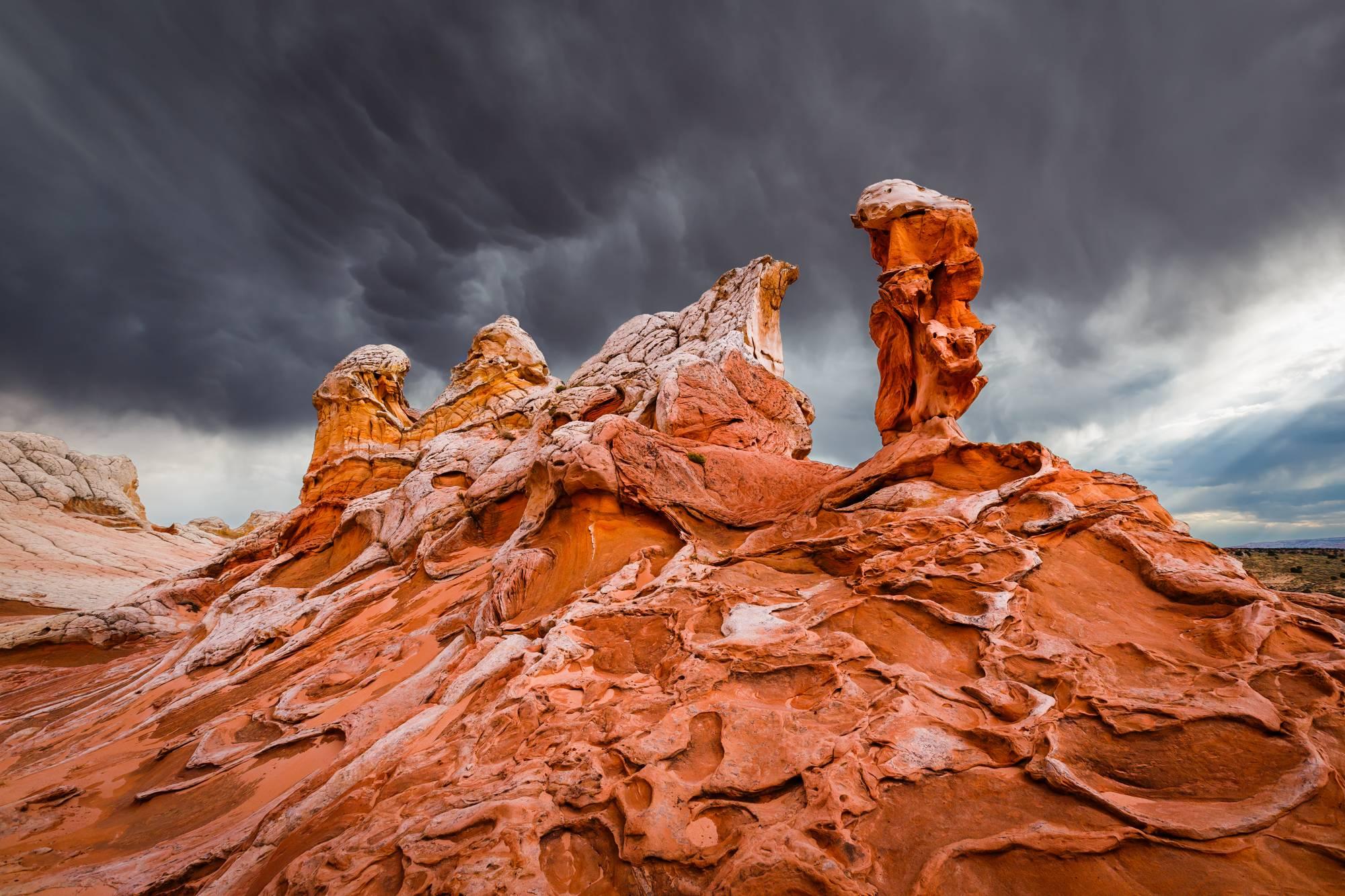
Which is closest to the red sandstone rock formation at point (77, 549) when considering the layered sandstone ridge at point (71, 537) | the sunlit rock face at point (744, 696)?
the layered sandstone ridge at point (71, 537)

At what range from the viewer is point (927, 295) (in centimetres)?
1194

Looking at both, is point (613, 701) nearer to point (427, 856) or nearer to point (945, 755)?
point (427, 856)

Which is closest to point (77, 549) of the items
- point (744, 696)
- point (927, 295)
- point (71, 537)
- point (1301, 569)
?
point (71, 537)

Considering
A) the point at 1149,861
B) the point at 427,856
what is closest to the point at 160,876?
the point at 427,856

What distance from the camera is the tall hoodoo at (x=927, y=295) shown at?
11.5 metres

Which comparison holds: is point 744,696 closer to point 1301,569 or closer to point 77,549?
point 1301,569

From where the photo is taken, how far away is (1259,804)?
10.9 ft

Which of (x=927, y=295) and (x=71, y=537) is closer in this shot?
(x=927, y=295)

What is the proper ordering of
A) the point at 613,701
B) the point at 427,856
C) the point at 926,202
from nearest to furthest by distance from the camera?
the point at 427,856 < the point at 613,701 < the point at 926,202

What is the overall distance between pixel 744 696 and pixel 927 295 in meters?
10.5

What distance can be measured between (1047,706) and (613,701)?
167 inches

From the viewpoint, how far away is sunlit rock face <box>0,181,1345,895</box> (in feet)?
11.3

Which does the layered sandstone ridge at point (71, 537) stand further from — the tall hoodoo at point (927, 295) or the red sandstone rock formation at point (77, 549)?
the tall hoodoo at point (927, 295)

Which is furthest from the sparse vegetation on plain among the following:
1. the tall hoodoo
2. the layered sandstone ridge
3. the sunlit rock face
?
the layered sandstone ridge
